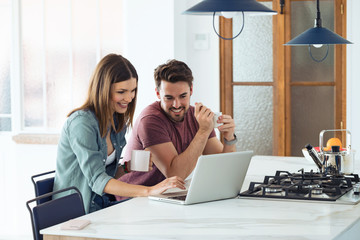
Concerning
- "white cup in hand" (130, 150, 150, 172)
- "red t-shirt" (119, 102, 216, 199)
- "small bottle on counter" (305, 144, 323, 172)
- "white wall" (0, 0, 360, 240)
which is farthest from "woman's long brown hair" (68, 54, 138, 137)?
"white wall" (0, 0, 360, 240)

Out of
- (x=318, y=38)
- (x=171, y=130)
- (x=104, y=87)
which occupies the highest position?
(x=318, y=38)

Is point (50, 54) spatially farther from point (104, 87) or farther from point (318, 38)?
point (318, 38)

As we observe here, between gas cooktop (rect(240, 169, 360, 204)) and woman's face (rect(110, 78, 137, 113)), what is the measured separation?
681mm

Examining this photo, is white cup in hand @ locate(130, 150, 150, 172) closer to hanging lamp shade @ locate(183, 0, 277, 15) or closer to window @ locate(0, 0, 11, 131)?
hanging lamp shade @ locate(183, 0, 277, 15)

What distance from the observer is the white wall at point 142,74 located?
4594 millimetres

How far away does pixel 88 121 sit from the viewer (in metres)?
2.46

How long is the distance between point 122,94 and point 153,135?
0.38m

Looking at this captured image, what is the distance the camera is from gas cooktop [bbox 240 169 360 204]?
227cm

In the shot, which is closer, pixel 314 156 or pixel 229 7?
pixel 229 7

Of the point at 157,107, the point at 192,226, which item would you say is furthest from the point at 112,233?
the point at 157,107

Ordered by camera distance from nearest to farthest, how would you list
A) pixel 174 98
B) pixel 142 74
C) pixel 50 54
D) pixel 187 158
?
pixel 187 158 < pixel 174 98 < pixel 142 74 < pixel 50 54

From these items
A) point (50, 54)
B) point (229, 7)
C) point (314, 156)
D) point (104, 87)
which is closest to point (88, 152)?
point (104, 87)

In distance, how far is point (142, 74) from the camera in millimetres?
4676

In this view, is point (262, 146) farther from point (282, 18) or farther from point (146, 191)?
point (146, 191)
